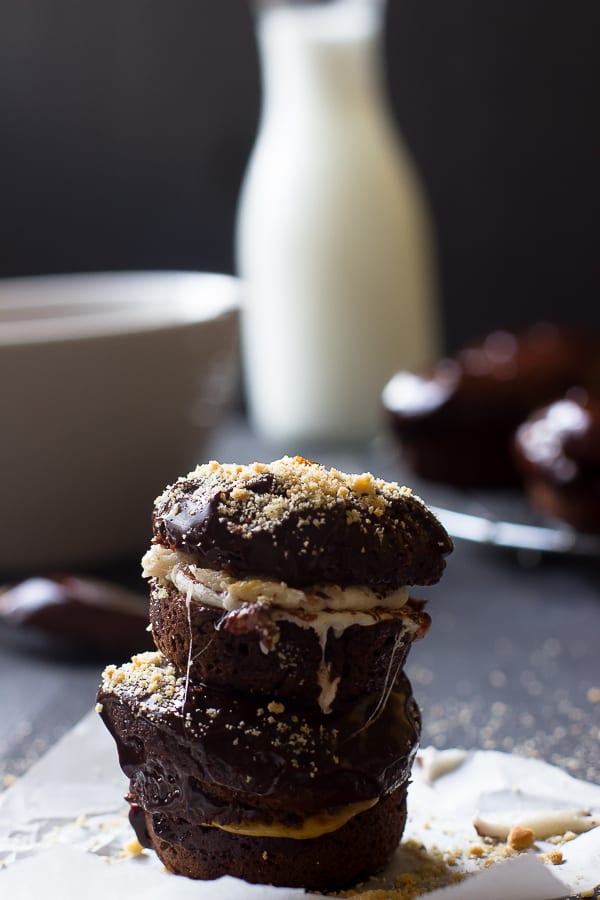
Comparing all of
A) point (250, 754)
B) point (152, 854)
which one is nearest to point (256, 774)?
point (250, 754)

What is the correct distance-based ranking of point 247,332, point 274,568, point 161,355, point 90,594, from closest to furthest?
point 274,568 → point 90,594 → point 161,355 → point 247,332

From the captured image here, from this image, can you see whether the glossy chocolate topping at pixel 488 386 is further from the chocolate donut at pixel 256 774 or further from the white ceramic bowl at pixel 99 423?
the chocolate donut at pixel 256 774

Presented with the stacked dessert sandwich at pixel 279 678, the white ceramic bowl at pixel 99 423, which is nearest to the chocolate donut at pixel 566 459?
the white ceramic bowl at pixel 99 423

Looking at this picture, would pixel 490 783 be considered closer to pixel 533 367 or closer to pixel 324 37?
pixel 533 367

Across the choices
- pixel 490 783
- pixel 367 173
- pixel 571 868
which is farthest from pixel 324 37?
pixel 571 868

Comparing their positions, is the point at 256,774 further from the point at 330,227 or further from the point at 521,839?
the point at 330,227

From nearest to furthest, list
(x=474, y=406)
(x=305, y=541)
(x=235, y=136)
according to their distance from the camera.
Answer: (x=305, y=541) < (x=474, y=406) < (x=235, y=136)
